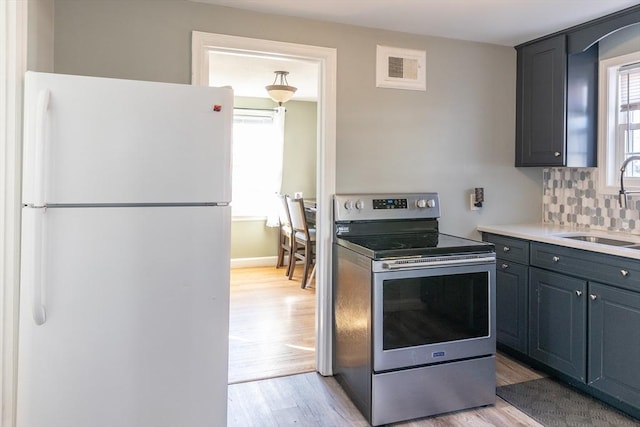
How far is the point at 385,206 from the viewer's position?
2752 millimetres

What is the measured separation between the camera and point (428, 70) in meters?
2.93

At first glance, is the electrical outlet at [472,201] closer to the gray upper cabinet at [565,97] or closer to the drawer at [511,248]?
the drawer at [511,248]

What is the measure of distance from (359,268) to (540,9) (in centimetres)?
178

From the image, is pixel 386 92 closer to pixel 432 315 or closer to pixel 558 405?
pixel 432 315

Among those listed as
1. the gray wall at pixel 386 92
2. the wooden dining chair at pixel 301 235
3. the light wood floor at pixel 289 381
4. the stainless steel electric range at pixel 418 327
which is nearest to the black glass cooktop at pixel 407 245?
the stainless steel electric range at pixel 418 327

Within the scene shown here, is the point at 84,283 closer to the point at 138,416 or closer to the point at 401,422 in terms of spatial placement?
the point at 138,416

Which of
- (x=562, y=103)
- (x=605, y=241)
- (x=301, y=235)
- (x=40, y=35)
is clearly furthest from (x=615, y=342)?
(x=301, y=235)

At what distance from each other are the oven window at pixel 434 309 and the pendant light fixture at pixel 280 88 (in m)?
2.78

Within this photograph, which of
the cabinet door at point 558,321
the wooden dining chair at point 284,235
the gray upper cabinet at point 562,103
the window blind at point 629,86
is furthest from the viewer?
the wooden dining chair at point 284,235

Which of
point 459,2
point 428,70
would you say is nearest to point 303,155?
point 428,70

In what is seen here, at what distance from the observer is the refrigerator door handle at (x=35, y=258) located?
59.4 inches

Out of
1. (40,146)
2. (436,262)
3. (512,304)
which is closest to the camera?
(40,146)

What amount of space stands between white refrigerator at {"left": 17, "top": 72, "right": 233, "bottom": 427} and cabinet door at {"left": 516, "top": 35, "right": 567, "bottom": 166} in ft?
7.29

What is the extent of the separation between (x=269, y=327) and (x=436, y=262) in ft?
5.99
